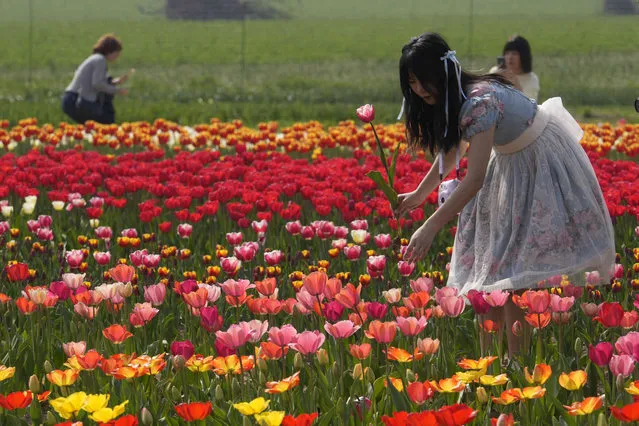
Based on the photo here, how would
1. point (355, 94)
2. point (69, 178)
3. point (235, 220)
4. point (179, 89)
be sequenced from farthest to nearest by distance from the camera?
point (179, 89)
point (355, 94)
point (69, 178)
point (235, 220)

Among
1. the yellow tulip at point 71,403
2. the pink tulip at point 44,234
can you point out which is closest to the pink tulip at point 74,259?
the pink tulip at point 44,234

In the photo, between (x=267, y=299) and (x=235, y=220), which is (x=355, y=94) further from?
(x=267, y=299)

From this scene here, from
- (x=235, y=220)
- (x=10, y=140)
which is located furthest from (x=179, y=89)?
(x=235, y=220)

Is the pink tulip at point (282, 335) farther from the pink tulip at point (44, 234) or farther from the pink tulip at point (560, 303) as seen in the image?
the pink tulip at point (44, 234)

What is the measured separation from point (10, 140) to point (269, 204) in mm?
4527

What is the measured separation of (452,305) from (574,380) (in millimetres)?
684

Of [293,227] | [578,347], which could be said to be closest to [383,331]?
[578,347]

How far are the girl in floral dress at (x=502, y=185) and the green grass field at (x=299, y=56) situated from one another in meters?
1.46

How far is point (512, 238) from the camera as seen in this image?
389 cm

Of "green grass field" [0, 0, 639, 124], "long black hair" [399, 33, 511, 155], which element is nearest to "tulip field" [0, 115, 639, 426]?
"long black hair" [399, 33, 511, 155]

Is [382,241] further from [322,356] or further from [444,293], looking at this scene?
[322,356]

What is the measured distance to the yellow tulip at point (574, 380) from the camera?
275cm

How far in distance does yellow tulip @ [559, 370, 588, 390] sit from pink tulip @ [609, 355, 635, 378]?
0.56 ft

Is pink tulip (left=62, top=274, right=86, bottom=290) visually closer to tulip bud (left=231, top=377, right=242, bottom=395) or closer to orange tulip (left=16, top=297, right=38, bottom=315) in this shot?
orange tulip (left=16, top=297, right=38, bottom=315)
